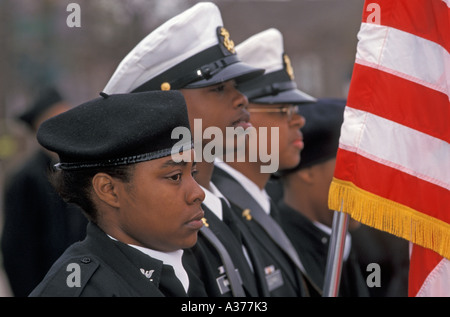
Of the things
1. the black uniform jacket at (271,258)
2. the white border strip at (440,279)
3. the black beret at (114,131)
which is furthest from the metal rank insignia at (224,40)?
the white border strip at (440,279)

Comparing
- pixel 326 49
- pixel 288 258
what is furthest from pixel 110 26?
pixel 288 258

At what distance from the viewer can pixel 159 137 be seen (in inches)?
94.7

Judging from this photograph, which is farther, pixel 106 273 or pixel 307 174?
pixel 307 174

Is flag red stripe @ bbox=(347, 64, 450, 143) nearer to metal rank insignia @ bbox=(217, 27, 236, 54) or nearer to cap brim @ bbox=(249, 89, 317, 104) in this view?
metal rank insignia @ bbox=(217, 27, 236, 54)

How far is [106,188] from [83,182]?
94 millimetres

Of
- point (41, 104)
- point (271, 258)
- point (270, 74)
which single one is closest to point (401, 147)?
point (271, 258)

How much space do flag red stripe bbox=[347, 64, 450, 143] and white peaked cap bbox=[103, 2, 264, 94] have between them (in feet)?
1.82

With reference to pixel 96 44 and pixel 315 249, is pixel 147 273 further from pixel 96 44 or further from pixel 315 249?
pixel 96 44

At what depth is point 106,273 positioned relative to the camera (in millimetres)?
2234

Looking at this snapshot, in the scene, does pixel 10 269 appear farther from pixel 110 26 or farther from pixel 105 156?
pixel 110 26

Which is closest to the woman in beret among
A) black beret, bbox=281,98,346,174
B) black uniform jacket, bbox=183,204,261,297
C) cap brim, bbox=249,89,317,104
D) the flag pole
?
black uniform jacket, bbox=183,204,261,297

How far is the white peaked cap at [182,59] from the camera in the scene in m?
3.20

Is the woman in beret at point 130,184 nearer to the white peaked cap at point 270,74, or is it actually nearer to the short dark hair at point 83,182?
the short dark hair at point 83,182

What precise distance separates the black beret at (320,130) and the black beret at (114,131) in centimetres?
223
